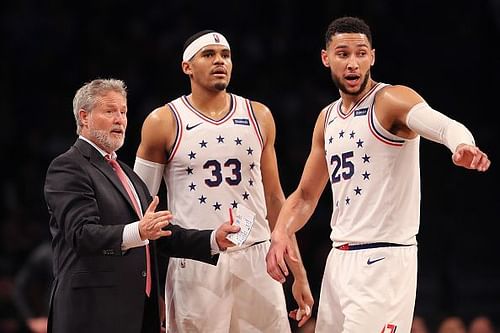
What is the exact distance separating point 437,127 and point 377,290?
949 millimetres

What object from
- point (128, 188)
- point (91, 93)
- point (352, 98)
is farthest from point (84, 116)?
point (352, 98)

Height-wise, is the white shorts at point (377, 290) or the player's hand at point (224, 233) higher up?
the player's hand at point (224, 233)

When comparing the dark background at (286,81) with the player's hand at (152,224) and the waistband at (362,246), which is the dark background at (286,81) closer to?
the waistband at (362,246)

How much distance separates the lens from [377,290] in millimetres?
4664

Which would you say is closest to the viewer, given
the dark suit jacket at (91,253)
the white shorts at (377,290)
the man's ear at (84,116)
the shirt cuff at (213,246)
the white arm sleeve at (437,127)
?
the white arm sleeve at (437,127)

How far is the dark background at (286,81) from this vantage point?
31.0 feet

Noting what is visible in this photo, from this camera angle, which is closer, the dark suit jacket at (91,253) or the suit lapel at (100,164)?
the dark suit jacket at (91,253)

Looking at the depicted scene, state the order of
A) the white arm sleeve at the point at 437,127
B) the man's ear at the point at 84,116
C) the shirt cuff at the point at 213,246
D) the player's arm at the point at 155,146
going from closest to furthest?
the white arm sleeve at the point at 437,127 < the man's ear at the point at 84,116 < the shirt cuff at the point at 213,246 < the player's arm at the point at 155,146

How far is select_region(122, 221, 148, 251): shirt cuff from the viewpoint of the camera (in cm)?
446

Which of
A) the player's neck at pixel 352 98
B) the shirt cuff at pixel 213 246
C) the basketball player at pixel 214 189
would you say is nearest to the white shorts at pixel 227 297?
the basketball player at pixel 214 189

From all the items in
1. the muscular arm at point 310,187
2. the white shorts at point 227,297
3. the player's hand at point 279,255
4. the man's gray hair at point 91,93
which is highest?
the man's gray hair at point 91,93

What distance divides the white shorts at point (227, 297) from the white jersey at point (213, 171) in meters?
0.19

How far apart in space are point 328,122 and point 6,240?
532 cm

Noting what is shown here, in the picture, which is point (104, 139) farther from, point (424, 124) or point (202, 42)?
point (424, 124)
